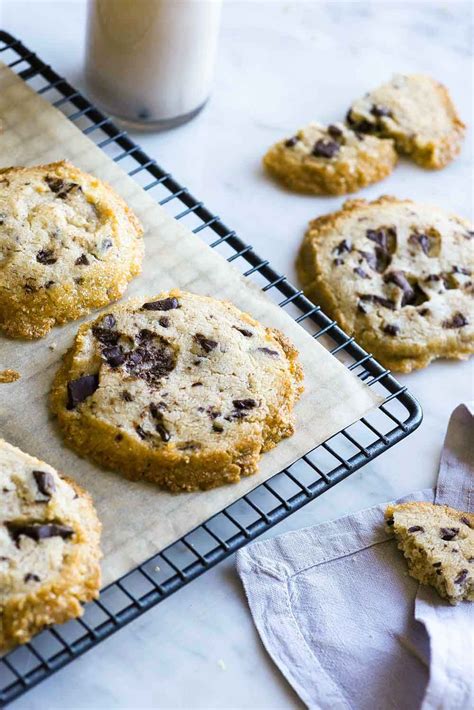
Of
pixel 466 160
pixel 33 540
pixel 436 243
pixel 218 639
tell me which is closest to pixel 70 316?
pixel 33 540

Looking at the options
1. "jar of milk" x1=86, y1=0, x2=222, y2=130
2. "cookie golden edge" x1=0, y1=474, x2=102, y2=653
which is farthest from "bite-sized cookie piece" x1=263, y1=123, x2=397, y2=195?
"cookie golden edge" x1=0, y1=474, x2=102, y2=653

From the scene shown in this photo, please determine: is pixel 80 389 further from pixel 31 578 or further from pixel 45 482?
pixel 31 578

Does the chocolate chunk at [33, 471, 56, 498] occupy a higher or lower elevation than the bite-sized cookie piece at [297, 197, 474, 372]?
lower

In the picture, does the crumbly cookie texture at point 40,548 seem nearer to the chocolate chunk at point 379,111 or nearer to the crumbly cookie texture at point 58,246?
the crumbly cookie texture at point 58,246

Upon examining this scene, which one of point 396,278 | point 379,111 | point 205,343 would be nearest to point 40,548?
point 205,343

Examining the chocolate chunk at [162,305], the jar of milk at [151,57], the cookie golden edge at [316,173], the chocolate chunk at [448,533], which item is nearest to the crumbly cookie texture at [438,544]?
the chocolate chunk at [448,533]

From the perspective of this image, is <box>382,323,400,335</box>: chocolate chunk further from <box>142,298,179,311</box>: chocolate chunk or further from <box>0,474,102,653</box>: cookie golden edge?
<box>0,474,102,653</box>: cookie golden edge

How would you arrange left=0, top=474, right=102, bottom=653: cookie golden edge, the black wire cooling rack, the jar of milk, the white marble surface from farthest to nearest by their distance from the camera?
the jar of milk → the white marble surface → the black wire cooling rack → left=0, top=474, right=102, bottom=653: cookie golden edge

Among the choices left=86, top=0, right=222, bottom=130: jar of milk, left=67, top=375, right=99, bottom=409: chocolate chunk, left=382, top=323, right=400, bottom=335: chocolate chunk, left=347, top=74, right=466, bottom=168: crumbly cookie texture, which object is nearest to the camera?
left=67, top=375, right=99, bottom=409: chocolate chunk
